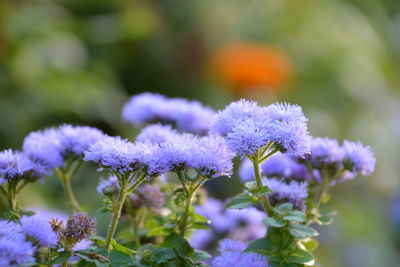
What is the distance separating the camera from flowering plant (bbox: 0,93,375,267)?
3.67 ft

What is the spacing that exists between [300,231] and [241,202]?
12cm

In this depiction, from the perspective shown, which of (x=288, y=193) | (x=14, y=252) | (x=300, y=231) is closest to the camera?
(x=14, y=252)

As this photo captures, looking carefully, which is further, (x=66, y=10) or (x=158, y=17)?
(x=158, y=17)

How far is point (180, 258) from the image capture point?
1.18 metres

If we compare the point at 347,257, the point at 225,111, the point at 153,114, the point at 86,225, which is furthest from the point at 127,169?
the point at 347,257

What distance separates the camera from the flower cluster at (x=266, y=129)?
112cm

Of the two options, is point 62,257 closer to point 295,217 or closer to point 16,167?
point 16,167

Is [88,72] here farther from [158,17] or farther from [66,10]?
[158,17]

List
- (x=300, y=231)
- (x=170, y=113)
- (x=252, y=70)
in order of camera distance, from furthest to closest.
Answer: (x=252, y=70)
(x=170, y=113)
(x=300, y=231)

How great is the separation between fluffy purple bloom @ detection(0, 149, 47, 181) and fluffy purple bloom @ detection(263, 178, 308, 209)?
0.47m

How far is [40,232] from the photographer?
3.67 feet

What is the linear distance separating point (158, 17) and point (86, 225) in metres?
5.10

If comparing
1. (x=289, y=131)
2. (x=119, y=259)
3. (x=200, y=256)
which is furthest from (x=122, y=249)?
(x=289, y=131)

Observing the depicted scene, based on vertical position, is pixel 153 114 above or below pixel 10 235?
above
